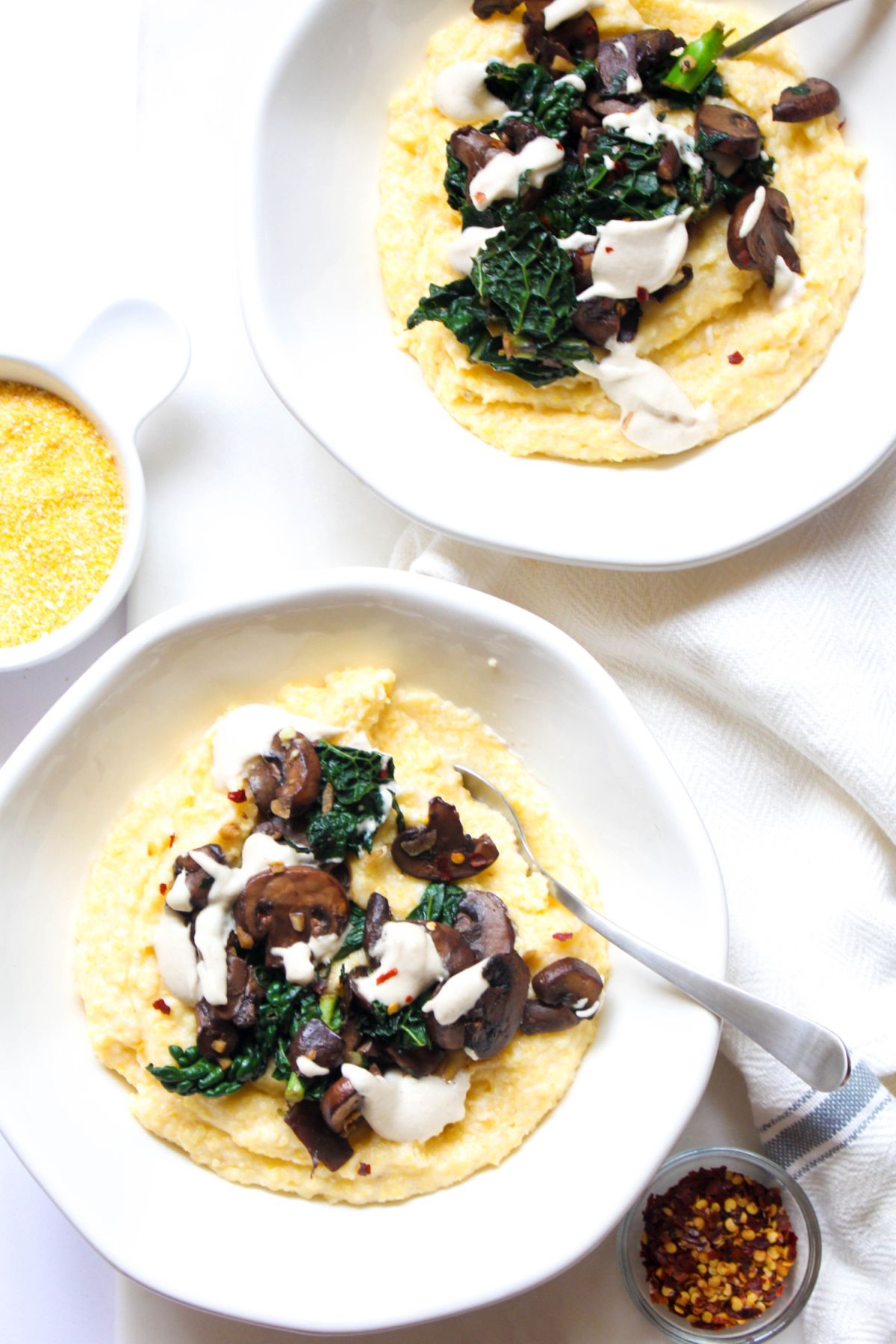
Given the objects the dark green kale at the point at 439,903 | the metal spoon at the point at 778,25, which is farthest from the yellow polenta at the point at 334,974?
the metal spoon at the point at 778,25

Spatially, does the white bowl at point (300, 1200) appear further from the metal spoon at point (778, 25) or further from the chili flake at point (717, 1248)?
the metal spoon at point (778, 25)

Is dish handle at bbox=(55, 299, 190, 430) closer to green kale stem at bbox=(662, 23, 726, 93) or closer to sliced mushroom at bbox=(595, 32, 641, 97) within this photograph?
sliced mushroom at bbox=(595, 32, 641, 97)

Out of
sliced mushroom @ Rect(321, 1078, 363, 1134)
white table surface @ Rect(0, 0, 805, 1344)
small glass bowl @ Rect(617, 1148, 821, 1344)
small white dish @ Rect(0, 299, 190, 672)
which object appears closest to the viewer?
sliced mushroom @ Rect(321, 1078, 363, 1134)

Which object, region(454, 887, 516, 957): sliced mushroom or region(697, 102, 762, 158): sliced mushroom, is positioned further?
region(697, 102, 762, 158): sliced mushroom

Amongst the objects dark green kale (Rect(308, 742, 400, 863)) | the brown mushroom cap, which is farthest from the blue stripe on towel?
dark green kale (Rect(308, 742, 400, 863))

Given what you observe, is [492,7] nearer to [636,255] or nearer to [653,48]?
[653,48]

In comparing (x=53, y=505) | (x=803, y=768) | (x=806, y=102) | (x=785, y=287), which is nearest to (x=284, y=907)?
(x=53, y=505)

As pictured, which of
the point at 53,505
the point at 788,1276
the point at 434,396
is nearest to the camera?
the point at 788,1276
